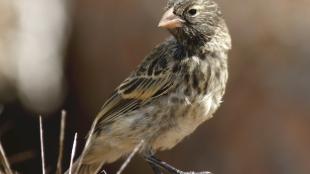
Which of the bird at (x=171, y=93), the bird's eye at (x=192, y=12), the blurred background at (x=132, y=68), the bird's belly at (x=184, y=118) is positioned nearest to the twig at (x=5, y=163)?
the bird at (x=171, y=93)

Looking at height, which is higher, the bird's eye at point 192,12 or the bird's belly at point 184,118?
the bird's eye at point 192,12

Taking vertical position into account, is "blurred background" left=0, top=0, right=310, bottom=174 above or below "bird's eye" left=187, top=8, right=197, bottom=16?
below

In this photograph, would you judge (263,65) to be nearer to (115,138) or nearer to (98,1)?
(98,1)

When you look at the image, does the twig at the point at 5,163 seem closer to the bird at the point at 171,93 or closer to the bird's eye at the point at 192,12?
the bird at the point at 171,93

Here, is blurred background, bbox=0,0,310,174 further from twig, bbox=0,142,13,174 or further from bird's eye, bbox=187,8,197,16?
twig, bbox=0,142,13,174

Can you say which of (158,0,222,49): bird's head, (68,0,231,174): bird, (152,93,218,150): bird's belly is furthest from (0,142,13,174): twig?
(158,0,222,49): bird's head
